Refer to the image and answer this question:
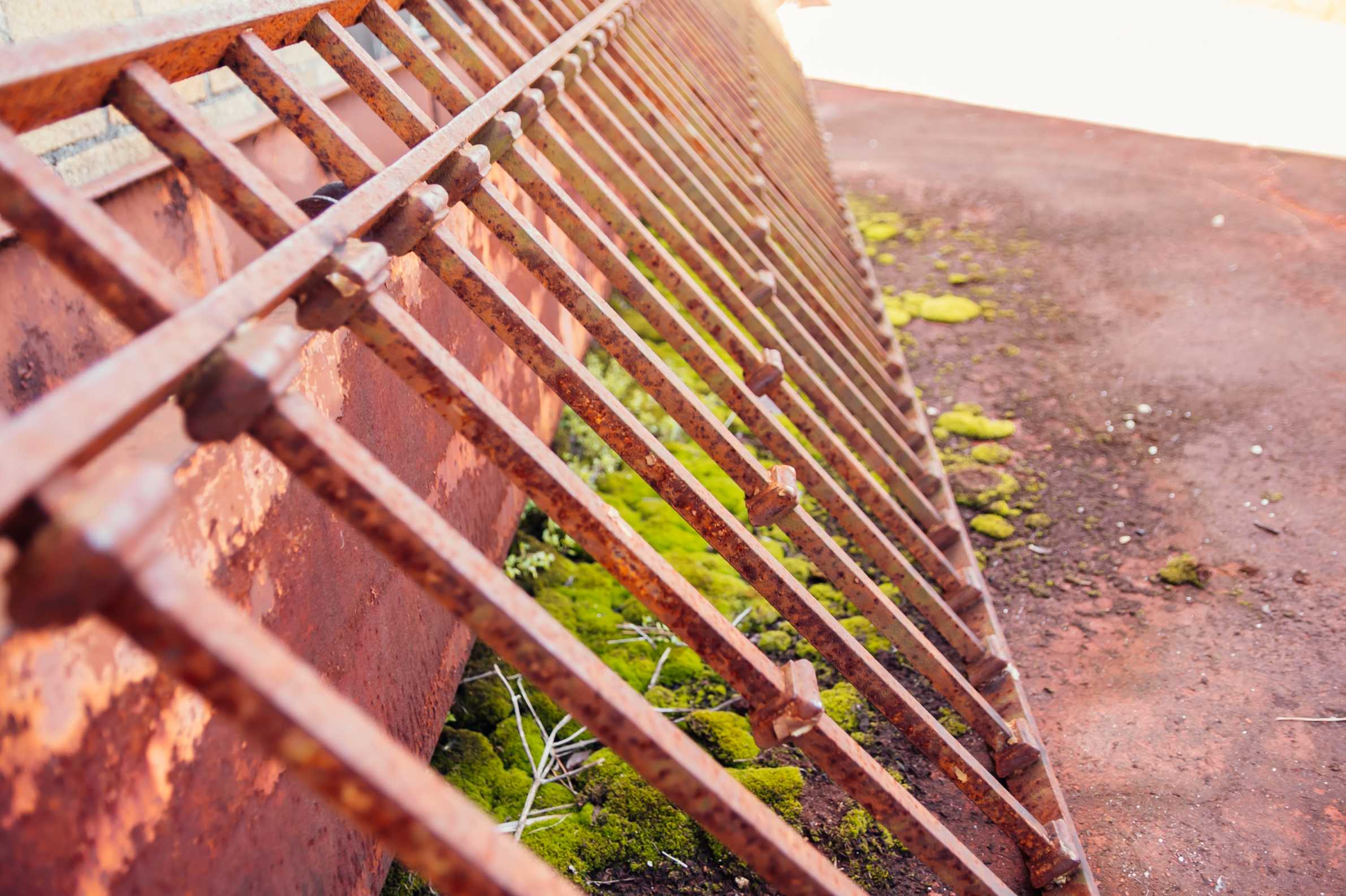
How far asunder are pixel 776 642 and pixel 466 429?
1807mm

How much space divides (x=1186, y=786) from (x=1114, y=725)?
0.25 metres

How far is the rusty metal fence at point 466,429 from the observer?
750 mm

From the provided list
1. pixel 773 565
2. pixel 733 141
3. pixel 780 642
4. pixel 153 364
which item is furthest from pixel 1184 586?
pixel 153 364

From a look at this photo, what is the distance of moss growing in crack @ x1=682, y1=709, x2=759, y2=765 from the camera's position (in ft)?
7.83

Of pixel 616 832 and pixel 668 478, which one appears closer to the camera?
pixel 668 478

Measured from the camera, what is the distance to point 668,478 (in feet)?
5.21

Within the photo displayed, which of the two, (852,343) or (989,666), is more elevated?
(852,343)

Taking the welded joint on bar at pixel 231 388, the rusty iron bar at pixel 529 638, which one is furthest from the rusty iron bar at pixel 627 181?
the welded joint on bar at pixel 231 388

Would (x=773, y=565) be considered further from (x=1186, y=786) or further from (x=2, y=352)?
(x=1186, y=786)

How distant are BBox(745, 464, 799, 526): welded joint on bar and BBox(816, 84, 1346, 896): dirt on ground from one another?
979mm

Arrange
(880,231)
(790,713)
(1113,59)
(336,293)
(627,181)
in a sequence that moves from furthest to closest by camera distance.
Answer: (1113,59) < (880,231) < (627,181) < (790,713) < (336,293)

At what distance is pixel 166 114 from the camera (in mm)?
1127

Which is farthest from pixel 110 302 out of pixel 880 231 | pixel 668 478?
pixel 880 231

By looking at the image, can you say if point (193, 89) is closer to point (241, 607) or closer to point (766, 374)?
point (241, 607)
